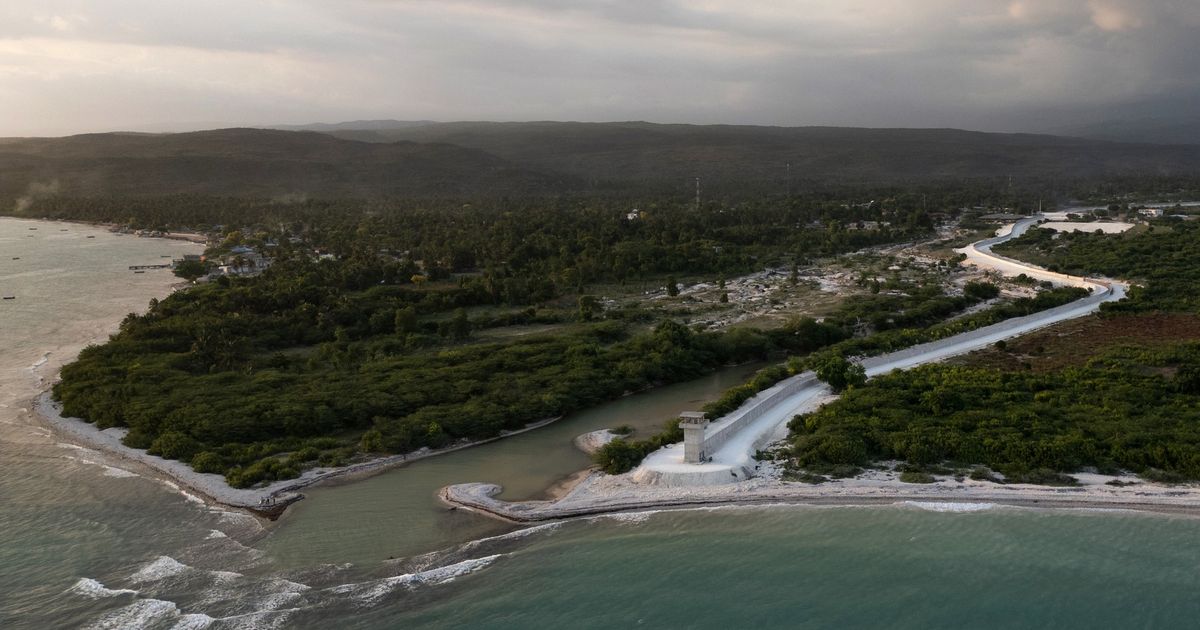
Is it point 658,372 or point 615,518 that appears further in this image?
point 658,372

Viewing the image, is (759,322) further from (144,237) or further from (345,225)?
(144,237)

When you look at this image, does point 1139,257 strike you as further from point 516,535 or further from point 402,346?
point 516,535

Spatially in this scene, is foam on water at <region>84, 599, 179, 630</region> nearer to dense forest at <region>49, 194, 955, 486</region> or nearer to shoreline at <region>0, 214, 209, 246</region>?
dense forest at <region>49, 194, 955, 486</region>

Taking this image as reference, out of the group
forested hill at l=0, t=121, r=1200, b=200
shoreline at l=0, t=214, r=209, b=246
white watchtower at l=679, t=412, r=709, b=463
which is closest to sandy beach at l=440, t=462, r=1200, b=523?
white watchtower at l=679, t=412, r=709, b=463

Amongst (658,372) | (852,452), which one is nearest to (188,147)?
(658,372)

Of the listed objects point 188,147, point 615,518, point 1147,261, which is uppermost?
point 188,147

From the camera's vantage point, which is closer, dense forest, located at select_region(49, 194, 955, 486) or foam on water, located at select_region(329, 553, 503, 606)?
foam on water, located at select_region(329, 553, 503, 606)

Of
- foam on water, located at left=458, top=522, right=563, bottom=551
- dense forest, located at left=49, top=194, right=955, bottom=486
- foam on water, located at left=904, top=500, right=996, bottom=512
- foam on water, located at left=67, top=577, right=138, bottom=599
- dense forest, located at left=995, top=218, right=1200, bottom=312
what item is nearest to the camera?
foam on water, located at left=67, top=577, right=138, bottom=599
